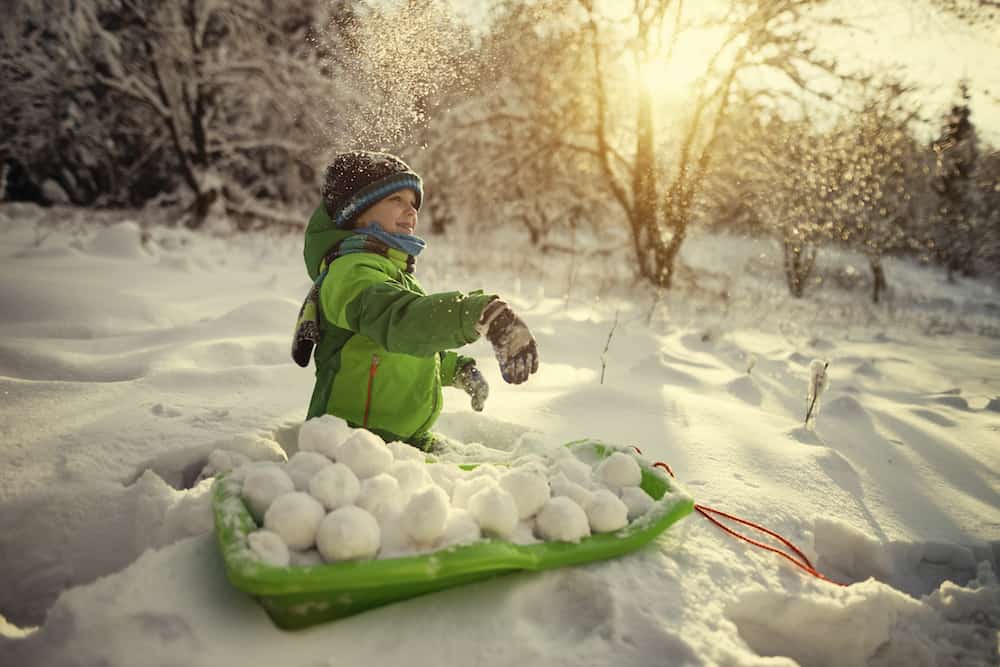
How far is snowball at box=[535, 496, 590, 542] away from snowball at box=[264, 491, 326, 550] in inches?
19.7

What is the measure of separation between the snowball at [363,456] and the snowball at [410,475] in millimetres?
26

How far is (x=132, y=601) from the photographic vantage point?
1039 mm

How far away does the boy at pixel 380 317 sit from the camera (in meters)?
1.40

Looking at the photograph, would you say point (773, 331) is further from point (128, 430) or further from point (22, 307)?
point (22, 307)

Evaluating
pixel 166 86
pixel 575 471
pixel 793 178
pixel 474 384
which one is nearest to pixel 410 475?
pixel 575 471

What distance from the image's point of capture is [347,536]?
1057 mm

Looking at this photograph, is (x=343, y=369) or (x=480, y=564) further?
(x=343, y=369)

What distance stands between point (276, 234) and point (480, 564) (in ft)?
28.0

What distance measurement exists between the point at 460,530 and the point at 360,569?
0.79ft

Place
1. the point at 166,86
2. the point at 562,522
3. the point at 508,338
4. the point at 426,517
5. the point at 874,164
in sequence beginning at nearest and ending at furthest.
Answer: the point at 426,517 < the point at 562,522 < the point at 508,338 < the point at 874,164 < the point at 166,86

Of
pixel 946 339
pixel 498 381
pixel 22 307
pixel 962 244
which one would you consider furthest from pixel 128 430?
pixel 962 244

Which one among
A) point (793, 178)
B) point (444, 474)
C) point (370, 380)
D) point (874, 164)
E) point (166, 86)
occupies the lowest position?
point (444, 474)

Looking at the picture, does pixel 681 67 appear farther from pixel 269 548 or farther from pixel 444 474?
pixel 269 548

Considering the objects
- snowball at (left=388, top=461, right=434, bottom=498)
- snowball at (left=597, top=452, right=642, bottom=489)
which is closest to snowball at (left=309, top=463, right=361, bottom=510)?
snowball at (left=388, top=461, right=434, bottom=498)
